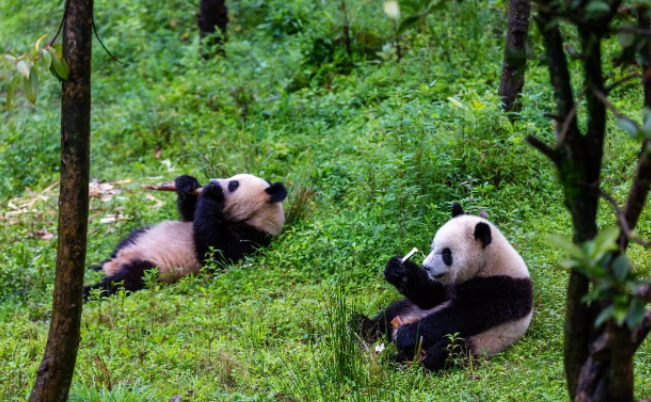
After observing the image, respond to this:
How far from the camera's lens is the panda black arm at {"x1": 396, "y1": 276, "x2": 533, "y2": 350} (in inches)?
184

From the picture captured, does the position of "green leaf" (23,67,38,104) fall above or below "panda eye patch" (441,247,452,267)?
above

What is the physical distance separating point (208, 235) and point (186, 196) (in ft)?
2.49

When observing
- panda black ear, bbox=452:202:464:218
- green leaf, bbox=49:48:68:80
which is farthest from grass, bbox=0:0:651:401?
green leaf, bbox=49:48:68:80

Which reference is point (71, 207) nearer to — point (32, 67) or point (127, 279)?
point (32, 67)

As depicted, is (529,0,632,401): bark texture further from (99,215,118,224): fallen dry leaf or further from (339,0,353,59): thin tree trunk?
(339,0,353,59): thin tree trunk

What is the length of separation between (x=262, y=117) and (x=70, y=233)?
6292 millimetres

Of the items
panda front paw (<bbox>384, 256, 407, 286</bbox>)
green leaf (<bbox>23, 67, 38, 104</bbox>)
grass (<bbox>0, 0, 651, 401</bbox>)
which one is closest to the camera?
green leaf (<bbox>23, 67, 38, 104</bbox>)

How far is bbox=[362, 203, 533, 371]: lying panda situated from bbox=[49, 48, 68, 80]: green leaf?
102 inches

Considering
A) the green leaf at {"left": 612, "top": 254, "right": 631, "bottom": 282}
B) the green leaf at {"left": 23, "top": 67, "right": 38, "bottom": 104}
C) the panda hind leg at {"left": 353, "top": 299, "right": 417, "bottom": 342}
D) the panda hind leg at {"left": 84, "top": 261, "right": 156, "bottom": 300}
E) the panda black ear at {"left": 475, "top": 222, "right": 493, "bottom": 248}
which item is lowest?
the panda hind leg at {"left": 84, "top": 261, "right": 156, "bottom": 300}

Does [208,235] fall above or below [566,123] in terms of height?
below

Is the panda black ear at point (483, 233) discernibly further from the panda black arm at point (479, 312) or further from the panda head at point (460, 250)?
the panda black arm at point (479, 312)

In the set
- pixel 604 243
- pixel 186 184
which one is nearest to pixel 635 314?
pixel 604 243

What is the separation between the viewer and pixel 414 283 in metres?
5.15

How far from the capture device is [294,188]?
7.54 m
